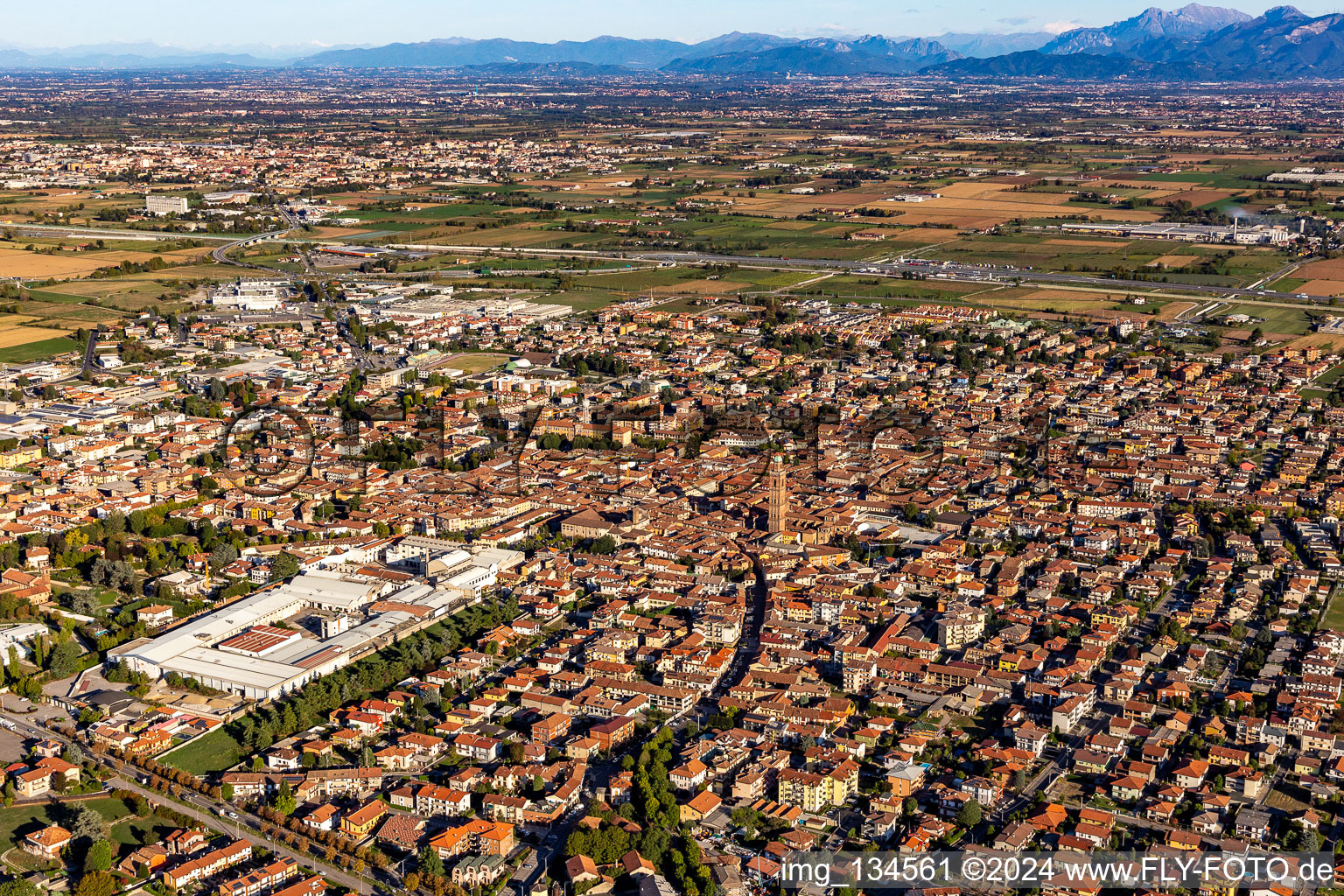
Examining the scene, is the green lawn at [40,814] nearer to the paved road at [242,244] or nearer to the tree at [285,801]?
the tree at [285,801]

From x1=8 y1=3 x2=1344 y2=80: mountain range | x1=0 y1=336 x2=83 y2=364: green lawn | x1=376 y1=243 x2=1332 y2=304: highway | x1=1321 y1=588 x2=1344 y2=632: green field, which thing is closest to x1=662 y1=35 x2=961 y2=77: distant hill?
x1=8 y1=3 x2=1344 y2=80: mountain range

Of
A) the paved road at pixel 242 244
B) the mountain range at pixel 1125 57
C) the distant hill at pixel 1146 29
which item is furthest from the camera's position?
the distant hill at pixel 1146 29

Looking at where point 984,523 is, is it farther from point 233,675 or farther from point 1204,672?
point 233,675

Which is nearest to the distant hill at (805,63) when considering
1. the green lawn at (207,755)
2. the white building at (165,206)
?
the white building at (165,206)

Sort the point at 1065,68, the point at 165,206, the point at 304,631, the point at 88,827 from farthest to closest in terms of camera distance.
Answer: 1. the point at 1065,68
2. the point at 165,206
3. the point at 304,631
4. the point at 88,827

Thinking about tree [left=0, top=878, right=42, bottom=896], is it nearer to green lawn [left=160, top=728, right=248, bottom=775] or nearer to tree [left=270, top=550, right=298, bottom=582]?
green lawn [left=160, top=728, right=248, bottom=775]

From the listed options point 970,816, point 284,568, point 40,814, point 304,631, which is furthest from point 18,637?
point 970,816

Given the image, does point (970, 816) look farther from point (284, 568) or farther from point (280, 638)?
point (284, 568)
